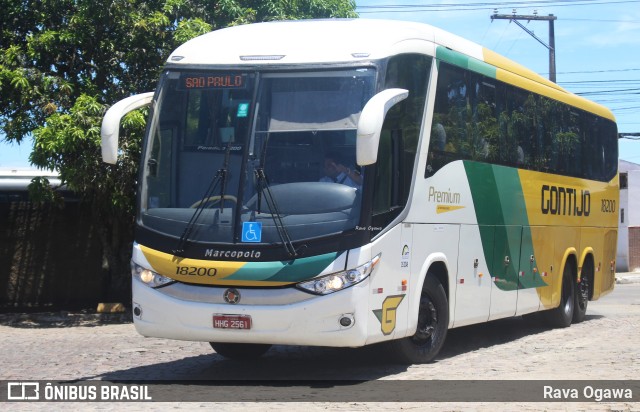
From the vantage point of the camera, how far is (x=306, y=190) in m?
9.73

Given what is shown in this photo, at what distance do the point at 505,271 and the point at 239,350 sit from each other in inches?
154

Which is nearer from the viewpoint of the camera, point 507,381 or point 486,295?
point 507,381

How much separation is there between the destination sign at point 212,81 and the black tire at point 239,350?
312 centimetres

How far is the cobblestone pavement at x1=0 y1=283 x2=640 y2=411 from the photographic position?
8.87 m

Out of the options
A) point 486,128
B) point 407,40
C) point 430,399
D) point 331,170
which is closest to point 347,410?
point 430,399

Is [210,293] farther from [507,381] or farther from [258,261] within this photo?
[507,381]

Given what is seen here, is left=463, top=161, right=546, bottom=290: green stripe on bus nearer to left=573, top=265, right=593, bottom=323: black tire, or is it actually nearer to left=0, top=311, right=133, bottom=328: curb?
left=573, top=265, right=593, bottom=323: black tire

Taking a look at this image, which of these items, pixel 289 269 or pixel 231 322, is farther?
pixel 231 322

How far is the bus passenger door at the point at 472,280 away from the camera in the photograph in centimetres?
1216

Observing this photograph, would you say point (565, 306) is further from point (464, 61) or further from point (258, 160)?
point (258, 160)

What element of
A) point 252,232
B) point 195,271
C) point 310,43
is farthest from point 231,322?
point 310,43

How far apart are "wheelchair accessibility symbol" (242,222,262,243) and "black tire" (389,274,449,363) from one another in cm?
235

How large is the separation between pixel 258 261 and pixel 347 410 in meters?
1.81

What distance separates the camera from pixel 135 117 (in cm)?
1602
